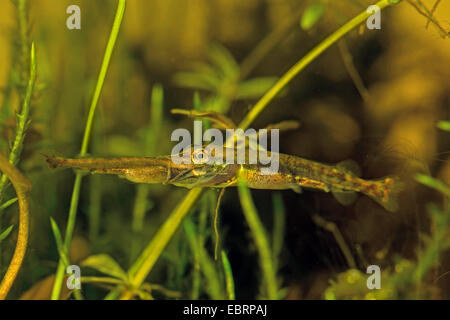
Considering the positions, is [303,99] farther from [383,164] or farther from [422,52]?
[383,164]

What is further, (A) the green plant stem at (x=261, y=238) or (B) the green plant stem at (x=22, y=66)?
(A) the green plant stem at (x=261, y=238)

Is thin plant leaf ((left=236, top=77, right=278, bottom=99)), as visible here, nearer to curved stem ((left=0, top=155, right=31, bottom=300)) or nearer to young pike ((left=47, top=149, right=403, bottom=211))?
young pike ((left=47, top=149, right=403, bottom=211))

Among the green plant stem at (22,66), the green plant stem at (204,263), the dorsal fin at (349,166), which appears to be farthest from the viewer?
the green plant stem at (204,263)

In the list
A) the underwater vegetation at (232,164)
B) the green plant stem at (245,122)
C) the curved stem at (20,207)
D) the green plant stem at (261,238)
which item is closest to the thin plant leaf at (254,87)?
the underwater vegetation at (232,164)

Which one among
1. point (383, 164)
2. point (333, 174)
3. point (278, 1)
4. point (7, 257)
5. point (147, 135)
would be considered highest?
point (278, 1)

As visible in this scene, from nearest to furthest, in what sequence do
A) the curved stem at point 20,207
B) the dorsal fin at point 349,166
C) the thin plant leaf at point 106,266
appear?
the curved stem at point 20,207
the dorsal fin at point 349,166
the thin plant leaf at point 106,266

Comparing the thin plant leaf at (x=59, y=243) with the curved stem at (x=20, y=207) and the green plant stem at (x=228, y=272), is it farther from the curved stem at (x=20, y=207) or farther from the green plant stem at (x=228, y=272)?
the green plant stem at (x=228, y=272)
